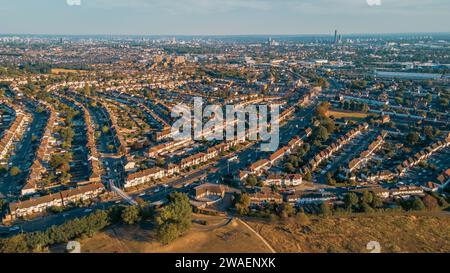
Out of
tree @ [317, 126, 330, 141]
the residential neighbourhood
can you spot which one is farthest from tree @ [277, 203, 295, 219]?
tree @ [317, 126, 330, 141]

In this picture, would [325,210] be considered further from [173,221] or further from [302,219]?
[173,221]

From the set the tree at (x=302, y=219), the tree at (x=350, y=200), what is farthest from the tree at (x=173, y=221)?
the tree at (x=350, y=200)

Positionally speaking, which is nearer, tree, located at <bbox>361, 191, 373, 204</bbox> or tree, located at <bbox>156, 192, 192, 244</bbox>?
tree, located at <bbox>156, 192, 192, 244</bbox>

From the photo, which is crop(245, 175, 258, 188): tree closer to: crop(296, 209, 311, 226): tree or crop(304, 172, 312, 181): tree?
crop(304, 172, 312, 181): tree

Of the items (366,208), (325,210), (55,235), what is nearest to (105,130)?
(55,235)

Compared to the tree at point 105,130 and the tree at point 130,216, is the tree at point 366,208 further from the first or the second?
the tree at point 105,130

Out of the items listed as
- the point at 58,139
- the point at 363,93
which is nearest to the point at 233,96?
the point at 363,93

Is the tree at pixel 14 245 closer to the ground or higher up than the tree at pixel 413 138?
closer to the ground
